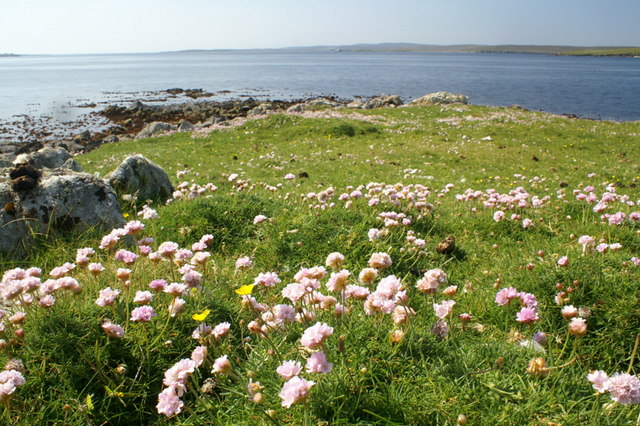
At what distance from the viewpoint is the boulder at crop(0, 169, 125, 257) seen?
18.1 feet

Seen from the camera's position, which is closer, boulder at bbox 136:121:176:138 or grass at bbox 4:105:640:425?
grass at bbox 4:105:640:425

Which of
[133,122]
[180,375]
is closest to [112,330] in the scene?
[180,375]

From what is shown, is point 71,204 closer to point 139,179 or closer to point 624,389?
point 139,179

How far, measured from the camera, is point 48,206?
5828 mm

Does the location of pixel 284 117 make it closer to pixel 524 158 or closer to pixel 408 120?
pixel 408 120

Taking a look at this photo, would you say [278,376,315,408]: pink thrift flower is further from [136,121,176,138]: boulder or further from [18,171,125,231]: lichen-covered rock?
[136,121,176,138]: boulder

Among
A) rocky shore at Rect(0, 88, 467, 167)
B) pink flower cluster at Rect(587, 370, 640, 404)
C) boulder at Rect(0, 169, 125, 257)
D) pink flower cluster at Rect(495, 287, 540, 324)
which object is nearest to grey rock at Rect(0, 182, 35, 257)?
boulder at Rect(0, 169, 125, 257)

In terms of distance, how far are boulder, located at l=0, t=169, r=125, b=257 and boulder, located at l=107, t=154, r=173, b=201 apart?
212 centimetres

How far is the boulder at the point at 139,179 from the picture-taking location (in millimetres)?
8594

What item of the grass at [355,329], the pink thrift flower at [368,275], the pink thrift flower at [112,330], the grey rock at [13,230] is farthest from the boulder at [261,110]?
the pink thrift flower at [368,275]

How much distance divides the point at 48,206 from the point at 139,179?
320 centimetres

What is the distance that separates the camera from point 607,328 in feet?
11.3

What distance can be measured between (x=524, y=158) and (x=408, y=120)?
12.4 m

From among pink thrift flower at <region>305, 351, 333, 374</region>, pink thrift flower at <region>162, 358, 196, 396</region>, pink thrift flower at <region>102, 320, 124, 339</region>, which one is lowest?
pink thrift flower at <region>102, 320, 124, 339</region>
